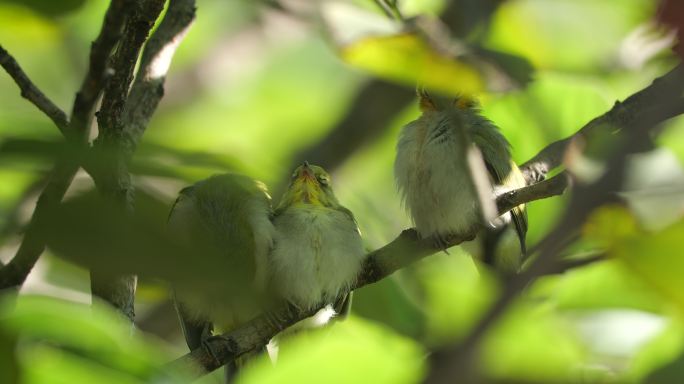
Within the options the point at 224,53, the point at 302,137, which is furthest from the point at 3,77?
the point at 302,137

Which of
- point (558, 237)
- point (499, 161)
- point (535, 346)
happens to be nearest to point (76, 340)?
point (558, 237)

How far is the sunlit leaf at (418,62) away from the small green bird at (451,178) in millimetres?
1356

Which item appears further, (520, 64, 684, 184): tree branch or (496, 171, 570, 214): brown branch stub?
(496, 171, 570, 214): brown branch stub

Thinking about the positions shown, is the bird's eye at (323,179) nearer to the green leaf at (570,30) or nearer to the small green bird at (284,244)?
the small green bird at (284,244)

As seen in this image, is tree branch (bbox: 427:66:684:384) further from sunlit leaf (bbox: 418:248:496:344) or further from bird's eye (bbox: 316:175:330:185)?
bird's eye (bbox: 316:175:330:185)

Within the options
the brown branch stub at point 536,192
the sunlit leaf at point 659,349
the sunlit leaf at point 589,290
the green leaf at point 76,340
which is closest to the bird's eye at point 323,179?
the brown branch stub at point 536,192

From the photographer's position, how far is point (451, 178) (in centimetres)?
356

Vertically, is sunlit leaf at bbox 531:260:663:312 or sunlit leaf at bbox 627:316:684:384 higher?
sunlit leaf at bbox 531:260:663:312

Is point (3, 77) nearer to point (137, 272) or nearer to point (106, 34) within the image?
point (106, 34)

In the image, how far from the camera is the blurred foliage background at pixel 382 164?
2.71 feet

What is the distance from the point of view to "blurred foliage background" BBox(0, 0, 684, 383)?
2.71 feet

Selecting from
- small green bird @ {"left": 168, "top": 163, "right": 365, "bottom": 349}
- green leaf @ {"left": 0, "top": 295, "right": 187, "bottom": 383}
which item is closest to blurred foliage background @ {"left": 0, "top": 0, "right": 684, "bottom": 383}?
green leaf @ {"left": 0, "top": 295, "right": 187, "bottom": 383}

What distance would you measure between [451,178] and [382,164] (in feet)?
7.09

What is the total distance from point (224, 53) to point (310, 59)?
1059 millimetres
